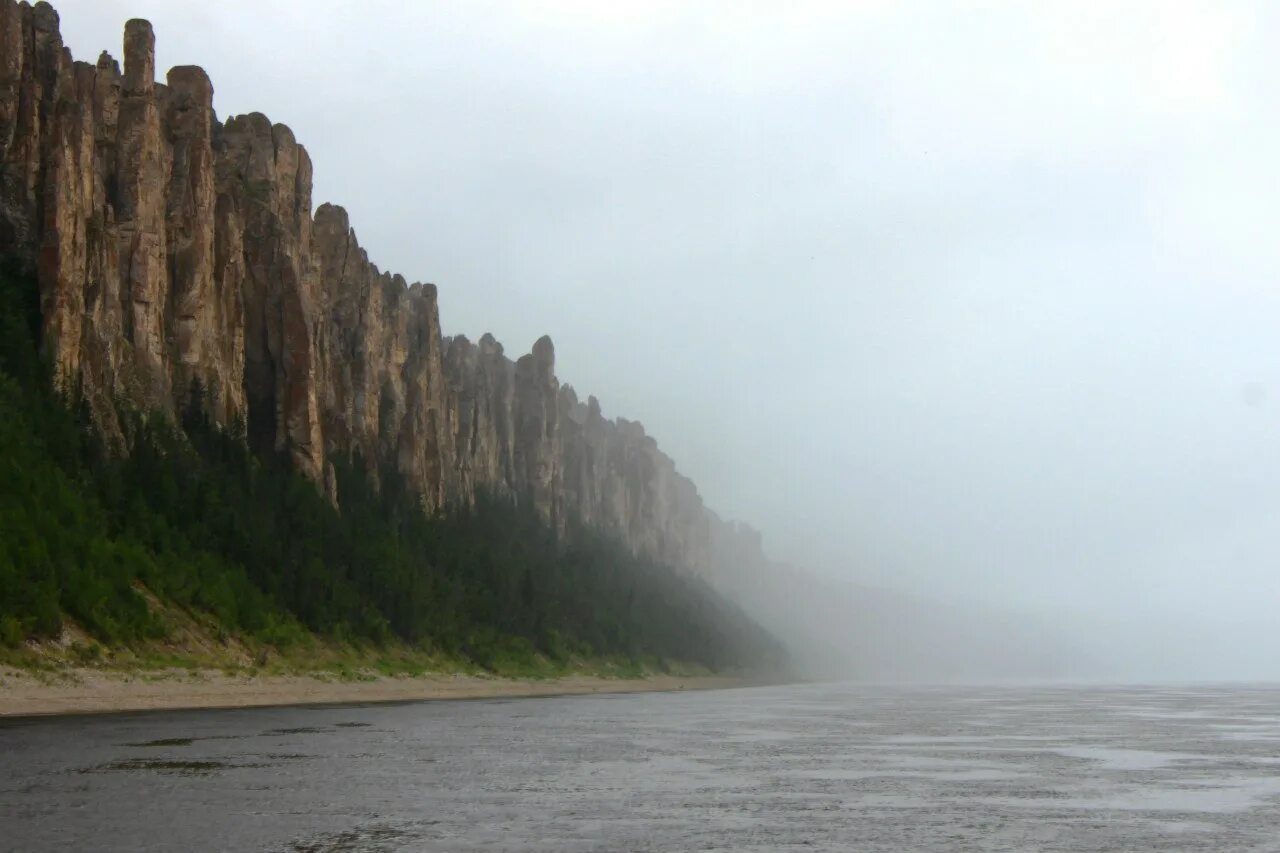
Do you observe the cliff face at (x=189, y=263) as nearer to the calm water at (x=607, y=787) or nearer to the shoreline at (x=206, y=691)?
the shoreline at (x=206, y=691)

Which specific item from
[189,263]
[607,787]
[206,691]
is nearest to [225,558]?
[189,263]

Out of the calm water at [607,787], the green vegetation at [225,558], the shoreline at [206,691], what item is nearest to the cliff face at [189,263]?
the green vegetation at [225,558]

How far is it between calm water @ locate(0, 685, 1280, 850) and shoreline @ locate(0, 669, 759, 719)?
13.7 ft

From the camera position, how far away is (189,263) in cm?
11100

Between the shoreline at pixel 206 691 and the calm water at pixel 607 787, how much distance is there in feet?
13.7

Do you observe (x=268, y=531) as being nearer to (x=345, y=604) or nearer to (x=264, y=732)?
(x=345, y=604)

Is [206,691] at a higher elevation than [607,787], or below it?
higher

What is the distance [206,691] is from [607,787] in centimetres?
4227

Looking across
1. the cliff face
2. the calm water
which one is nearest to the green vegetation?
the cliff face

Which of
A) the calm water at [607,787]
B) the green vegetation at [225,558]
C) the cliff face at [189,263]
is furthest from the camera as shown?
the cliff face at [189,263]

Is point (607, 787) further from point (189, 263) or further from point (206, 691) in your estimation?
point (189, 263)

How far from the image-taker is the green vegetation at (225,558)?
71562mm

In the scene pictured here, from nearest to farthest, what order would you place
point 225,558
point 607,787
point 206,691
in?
point 607,787, point 206,691, point 225,558

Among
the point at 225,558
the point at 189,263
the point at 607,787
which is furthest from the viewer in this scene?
the point at 189,263
